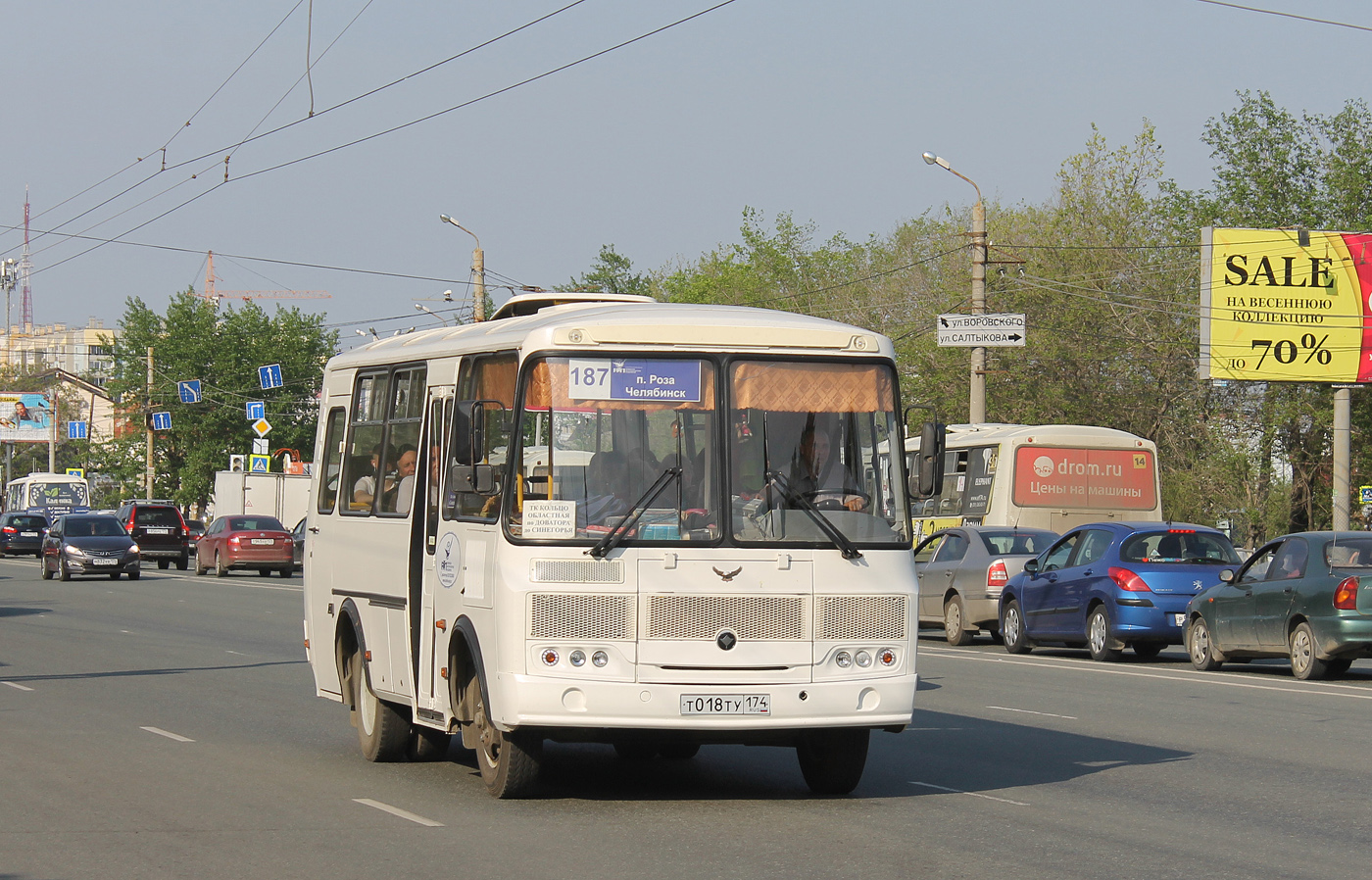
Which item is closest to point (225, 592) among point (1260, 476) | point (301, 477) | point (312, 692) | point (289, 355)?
point (312, 692)

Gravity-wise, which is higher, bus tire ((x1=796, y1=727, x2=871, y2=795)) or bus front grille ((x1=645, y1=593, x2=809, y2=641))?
bus front grille ((x1=645, y1=593, x2=809, y2=641))

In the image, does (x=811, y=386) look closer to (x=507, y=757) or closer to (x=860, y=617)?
(x=860, y=617)

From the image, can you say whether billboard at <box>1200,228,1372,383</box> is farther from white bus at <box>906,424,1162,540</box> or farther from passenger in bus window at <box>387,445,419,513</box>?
passenger in bus window at <box>387,445,419,513</box>

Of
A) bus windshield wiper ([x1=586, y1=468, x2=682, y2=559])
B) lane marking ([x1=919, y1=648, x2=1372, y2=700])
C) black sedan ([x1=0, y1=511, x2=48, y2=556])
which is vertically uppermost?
bus windshield wiper ([x1=586, y1=468, x2=682, y2=559])

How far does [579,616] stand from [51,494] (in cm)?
7582

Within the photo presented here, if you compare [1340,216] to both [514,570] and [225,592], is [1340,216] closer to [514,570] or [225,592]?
[225,592]

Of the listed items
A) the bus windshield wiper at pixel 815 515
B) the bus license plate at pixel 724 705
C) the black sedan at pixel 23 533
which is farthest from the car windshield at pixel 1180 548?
the black sedan at pixel 23 533

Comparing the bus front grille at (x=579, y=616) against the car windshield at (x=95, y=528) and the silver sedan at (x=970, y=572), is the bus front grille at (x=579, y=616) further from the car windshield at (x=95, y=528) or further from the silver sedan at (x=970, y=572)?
the car windshield at (x=95, y=528)

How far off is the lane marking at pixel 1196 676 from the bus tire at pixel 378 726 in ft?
30.0

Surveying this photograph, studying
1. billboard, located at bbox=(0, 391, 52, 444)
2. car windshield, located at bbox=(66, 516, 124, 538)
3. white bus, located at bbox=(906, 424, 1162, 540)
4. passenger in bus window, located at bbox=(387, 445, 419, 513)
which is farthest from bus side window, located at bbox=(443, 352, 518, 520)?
billboard, located at bbox=(0, 391, 52, 444)

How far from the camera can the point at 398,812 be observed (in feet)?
30.9

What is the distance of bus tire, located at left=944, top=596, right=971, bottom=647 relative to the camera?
79.3 feet

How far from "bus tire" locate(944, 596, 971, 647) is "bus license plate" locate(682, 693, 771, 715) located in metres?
15.3

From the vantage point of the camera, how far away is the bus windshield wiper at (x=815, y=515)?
9.46 m
